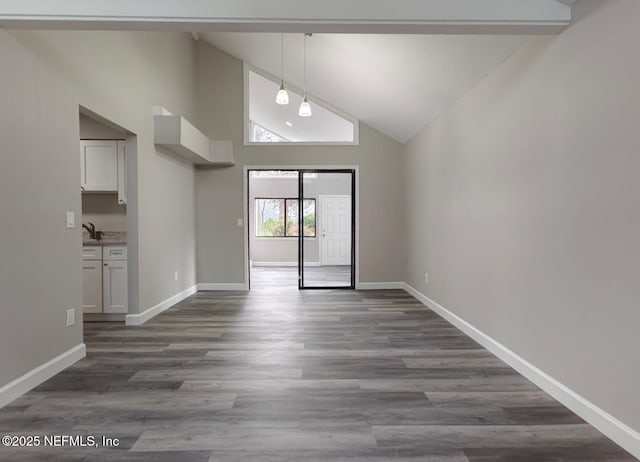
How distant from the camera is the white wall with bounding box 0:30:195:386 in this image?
2256mm

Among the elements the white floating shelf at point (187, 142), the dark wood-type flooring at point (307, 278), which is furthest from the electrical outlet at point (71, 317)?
the dark wood-type flooring at point (307, 278)

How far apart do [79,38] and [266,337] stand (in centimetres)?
306

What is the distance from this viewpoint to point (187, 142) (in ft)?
15.2

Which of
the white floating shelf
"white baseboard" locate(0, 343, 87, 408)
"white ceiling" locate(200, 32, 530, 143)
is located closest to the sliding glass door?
the white floating shelf

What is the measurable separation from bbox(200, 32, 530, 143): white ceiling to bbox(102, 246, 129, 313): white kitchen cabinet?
341 cm

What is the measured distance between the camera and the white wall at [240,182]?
19.6 feet

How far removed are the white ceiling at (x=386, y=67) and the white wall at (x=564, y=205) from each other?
0.23 metres

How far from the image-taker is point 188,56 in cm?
557

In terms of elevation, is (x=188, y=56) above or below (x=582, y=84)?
above

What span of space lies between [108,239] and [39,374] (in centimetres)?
217

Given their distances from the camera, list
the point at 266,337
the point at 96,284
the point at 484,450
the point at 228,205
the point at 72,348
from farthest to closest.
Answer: the point at 228,205 < the point at 96,284 < the point at 266,337 < the point at 72,348 < the point at 484,450

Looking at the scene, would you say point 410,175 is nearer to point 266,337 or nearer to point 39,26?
point 266,337

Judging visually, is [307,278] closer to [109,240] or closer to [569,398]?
[109,240]

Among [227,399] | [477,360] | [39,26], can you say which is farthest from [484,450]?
[39,26]
